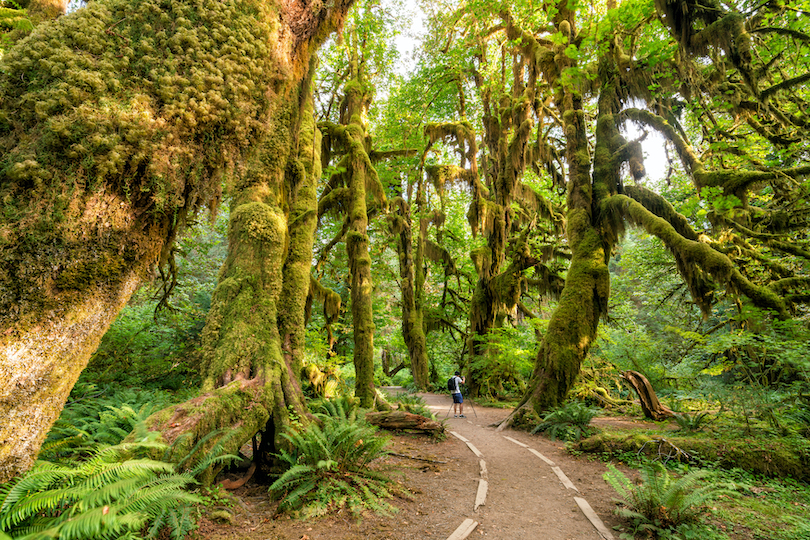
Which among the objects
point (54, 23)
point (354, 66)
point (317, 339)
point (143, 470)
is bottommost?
point (143, 470)

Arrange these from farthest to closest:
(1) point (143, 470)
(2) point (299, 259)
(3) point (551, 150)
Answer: (3) point (551, 150) → (2) point (299, 259) → (1) point (143, 470)

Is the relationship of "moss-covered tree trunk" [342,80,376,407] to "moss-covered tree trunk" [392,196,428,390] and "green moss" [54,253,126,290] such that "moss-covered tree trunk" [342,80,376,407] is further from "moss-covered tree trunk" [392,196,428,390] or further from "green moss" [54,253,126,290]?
"green moss" [54,253,126,290]

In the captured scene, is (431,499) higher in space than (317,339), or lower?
lower

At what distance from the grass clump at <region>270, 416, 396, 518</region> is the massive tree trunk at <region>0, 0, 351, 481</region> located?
10.1 feet

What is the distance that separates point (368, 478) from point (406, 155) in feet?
43.8

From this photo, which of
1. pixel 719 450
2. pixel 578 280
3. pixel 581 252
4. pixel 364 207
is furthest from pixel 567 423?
pixel 364 207

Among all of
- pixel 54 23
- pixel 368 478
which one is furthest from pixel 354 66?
pixel 368 478

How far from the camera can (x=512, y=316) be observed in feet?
59.6

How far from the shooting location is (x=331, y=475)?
16.3 ft

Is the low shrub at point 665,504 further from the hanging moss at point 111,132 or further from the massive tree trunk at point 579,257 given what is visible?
the hanging moss at point 111,132

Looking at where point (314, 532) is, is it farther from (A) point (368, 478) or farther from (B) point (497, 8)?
(B) point (497, 8)

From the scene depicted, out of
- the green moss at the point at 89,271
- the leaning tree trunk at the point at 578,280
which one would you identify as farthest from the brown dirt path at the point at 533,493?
the green moss at the point at 89,271

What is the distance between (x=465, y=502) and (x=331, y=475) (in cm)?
203

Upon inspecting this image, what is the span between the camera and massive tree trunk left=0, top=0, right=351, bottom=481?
1.92 metres
